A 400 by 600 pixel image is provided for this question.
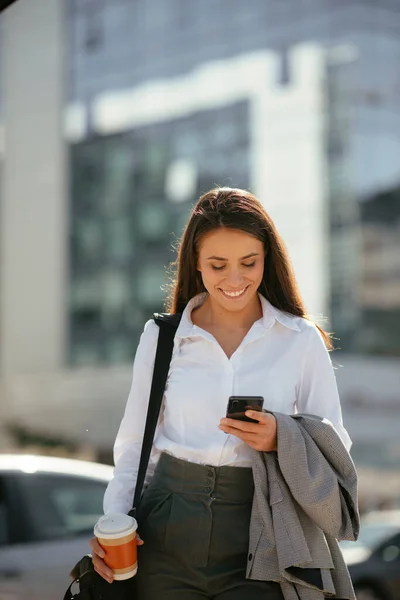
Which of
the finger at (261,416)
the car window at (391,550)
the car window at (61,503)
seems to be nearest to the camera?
the finger at (261,416)

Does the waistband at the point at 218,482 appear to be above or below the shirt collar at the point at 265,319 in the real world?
below

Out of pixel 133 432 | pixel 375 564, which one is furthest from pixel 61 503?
pixel 133 432

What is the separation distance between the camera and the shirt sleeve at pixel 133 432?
2.61 m

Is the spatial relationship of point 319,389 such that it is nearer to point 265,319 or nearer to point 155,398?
point 265,319

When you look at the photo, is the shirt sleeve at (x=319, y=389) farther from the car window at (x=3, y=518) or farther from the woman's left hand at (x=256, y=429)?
the car window at (x=3, y=518)

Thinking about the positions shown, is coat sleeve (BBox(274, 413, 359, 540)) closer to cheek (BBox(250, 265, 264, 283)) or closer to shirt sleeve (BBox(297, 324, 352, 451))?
shirt sleeve (BBox(297, 324, 352, 451))

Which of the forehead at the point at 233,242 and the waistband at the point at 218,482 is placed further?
the forehead at the point at 233,242

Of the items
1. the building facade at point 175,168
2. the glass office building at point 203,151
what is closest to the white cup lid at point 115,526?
the building facade at point 175,168

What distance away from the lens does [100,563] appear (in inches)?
94.2

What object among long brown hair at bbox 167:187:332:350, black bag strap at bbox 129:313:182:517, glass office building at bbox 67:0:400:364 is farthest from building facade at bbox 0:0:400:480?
black bag strap at bbox 129:313:182:517

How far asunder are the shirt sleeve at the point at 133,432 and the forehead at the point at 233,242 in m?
0.31

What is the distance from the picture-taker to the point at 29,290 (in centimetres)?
4284

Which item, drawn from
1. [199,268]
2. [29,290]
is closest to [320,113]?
[29,290]

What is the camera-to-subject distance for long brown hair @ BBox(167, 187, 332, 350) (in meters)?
2.53
